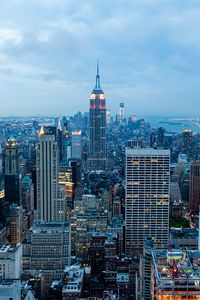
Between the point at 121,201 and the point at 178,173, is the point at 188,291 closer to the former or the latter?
the point at 121,201

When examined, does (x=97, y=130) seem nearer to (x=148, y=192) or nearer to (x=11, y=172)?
(x=11, y=172)

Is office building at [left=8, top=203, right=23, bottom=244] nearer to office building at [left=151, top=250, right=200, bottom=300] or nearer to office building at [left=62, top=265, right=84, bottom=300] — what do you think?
office building at [left=62, top=265, right=84, bottom=300]

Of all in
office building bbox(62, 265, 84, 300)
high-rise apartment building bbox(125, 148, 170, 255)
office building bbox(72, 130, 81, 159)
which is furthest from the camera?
office building bbox(72, 130, 81, 159)

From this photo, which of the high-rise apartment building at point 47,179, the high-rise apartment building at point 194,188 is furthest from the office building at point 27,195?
the high-rise apartment building at point 194,188

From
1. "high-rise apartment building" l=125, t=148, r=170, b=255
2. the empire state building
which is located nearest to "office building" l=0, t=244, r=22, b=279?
"high-rise apartment building" l=125, t=148, r=170, b=255

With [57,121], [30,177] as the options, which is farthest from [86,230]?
[57,121]

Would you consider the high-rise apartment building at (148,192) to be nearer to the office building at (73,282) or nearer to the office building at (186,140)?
the office building at (73,282)

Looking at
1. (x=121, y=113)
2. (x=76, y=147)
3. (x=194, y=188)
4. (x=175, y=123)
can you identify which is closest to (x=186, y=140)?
(x=175, y=123)
